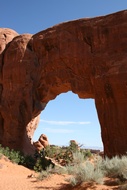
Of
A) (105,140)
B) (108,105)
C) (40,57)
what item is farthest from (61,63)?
(105,140)

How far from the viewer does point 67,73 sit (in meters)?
16.6

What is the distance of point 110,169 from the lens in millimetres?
8570

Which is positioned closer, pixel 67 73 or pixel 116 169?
pixel 116 169

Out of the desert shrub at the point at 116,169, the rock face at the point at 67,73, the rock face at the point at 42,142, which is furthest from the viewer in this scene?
the rock face at the point at 42,142

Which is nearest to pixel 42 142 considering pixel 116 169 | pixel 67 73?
pixel 67 73

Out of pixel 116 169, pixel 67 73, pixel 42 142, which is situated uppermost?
pixel 67 73

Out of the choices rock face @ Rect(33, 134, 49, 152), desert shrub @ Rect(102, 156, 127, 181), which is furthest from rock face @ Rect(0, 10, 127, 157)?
rock face @ Rect(33, 134, 49, 152)

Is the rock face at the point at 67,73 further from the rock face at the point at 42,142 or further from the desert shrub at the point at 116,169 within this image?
the rock face at the point at 42,142

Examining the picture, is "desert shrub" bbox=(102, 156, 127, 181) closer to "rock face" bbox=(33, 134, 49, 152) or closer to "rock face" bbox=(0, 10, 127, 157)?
"rock face" bbox=(0, 10, 127, 157)

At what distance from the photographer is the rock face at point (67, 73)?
45.7 ft

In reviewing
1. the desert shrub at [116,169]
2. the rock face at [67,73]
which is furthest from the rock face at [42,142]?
the desert shrub at [116,169]

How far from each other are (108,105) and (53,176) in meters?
6.36

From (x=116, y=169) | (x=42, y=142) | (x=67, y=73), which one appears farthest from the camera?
(x=42, y=142)

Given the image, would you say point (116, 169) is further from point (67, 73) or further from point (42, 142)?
point (42, 142)
